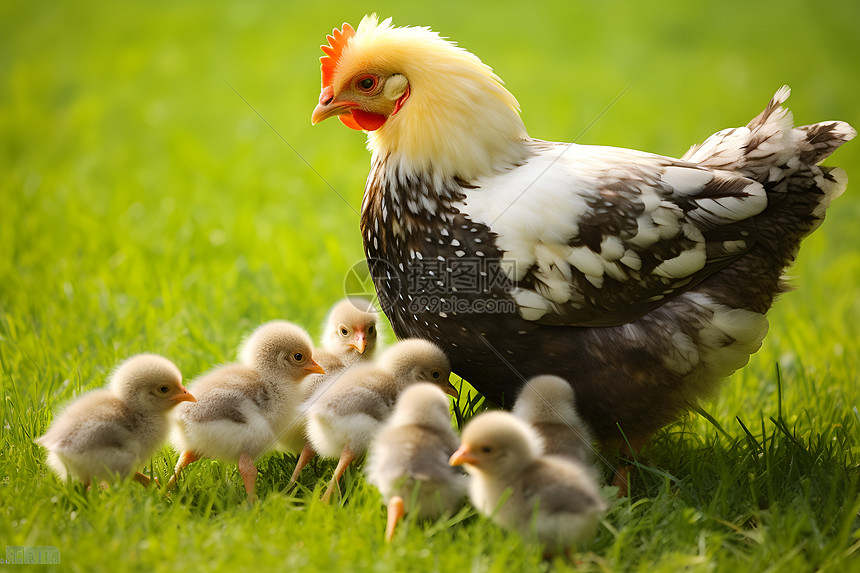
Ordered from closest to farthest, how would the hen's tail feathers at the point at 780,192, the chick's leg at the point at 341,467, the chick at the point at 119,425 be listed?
1. the chick at the point at 119,425
2. the chick's leg at the point at 341,467
3. the hen's tail feathers at the point at 780,192

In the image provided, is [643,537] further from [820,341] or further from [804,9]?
[804,9]

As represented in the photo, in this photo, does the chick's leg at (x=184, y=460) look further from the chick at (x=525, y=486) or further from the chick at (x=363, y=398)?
the chick at (x=525, y=486)

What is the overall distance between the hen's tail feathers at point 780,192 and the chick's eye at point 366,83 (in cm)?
155

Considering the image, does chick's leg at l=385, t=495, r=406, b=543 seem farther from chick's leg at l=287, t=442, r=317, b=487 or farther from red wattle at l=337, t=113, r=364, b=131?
red wattle at l=337, t=113, r=364, b=131

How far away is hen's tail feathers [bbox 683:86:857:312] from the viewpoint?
3.31 meters

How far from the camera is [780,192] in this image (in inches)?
131

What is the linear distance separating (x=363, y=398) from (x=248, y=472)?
0.53 metres

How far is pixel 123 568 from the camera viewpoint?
8.32ft

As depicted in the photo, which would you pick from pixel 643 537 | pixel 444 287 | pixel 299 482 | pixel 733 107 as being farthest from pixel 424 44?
pixel 733 107

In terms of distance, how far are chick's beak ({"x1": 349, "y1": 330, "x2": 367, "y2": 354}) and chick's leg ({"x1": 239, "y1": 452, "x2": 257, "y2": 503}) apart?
724 millimetres

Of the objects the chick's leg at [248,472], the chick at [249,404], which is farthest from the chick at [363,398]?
Answer: the chick's leg at [248,472]

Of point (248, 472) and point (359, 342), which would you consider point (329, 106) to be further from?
point (248, 472)

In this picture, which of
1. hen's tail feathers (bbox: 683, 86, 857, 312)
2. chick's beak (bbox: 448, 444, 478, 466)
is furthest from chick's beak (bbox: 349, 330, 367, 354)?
Result: hen's tail feathers (bbox: 683, 86, 857, 312)

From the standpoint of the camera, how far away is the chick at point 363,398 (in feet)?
10.2
